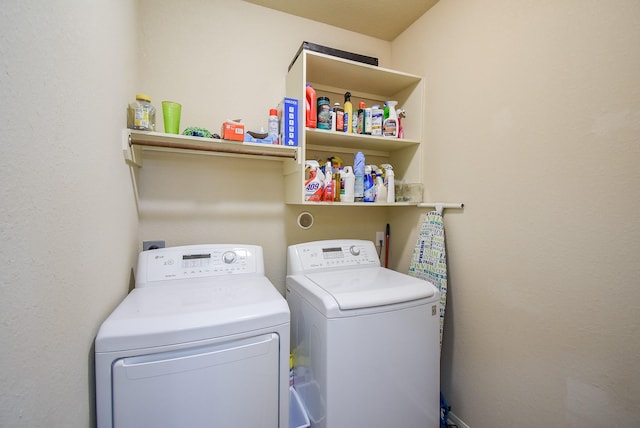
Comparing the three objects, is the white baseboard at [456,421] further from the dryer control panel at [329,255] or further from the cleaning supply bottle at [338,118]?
the cleaning supply bottle at [338,118]

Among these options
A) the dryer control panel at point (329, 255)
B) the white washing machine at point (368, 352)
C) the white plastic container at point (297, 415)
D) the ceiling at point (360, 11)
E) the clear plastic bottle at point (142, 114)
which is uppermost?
the ceiling at point (360, 11)

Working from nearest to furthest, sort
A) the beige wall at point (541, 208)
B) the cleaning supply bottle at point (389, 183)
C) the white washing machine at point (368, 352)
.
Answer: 1. the beige wall at point (541, 208)
2. the white washing machine at point (368, 352)
3. the cleaning supply bottle at point (389, 183)

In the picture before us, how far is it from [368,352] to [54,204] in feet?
3.68

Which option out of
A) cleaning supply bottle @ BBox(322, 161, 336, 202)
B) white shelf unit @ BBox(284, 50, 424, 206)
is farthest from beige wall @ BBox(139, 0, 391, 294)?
cleaning supply bottle @ BBox(322, 161, 336, 202)

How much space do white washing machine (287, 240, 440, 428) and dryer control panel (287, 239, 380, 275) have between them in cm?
19

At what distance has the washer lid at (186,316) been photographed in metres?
0.78

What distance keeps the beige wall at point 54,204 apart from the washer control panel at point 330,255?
87cm

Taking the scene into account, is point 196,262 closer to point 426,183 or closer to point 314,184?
point 314,184

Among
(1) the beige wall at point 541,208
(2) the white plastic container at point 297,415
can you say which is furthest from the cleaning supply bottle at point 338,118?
(2) the white plastic container at point 297,415

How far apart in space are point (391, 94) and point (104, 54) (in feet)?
5.68

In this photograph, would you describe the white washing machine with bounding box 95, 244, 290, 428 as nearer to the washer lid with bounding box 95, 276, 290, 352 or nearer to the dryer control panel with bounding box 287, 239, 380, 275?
the washer lid with bounding box 95, 276, 290, 352

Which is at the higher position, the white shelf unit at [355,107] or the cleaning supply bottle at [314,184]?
the white shelf unit at [355,107]

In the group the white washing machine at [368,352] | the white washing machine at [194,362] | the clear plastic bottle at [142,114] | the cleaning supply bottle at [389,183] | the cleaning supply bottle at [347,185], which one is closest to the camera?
the white washing machine at [194,362]

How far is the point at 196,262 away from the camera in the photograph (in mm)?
1330
